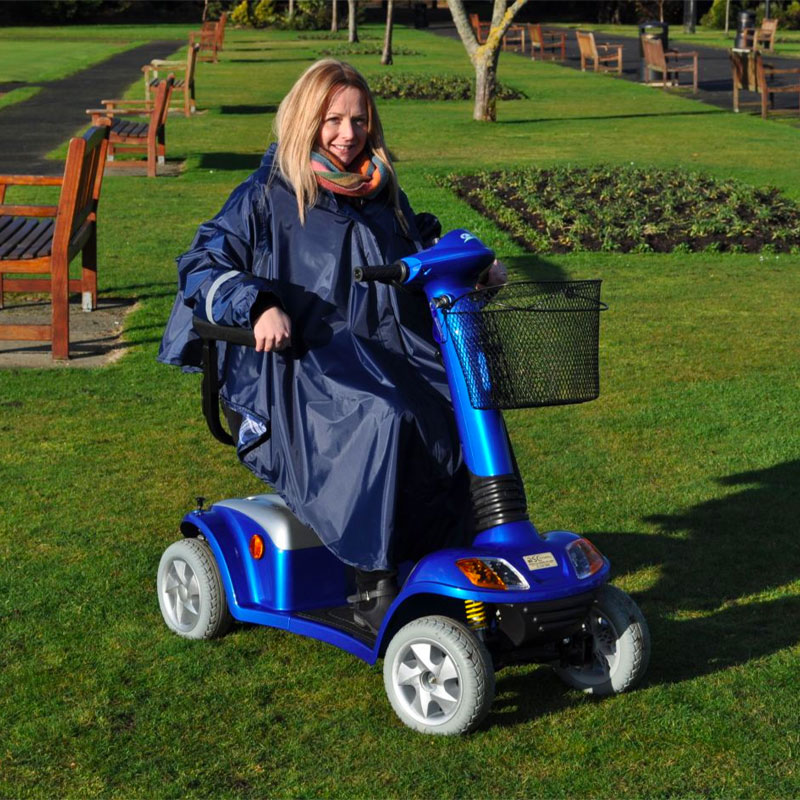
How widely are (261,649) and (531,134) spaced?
711 inches

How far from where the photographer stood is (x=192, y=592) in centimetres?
445

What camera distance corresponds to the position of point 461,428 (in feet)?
12.4

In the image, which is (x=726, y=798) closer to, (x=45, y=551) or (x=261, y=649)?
(x=261, y=649)

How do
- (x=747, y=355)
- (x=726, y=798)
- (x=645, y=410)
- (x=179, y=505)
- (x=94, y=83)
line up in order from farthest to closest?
(x=94, y=83)
(x=747, y=355)
(x=645, y=410)
(x=179, y=505)
(x=726, y=798)

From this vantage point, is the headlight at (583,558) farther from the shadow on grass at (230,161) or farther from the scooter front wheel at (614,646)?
the shadow on grass at (230,161)

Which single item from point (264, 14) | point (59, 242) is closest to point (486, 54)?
point (59, 242)

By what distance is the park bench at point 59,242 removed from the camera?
782 centimetres

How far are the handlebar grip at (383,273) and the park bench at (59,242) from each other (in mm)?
4350

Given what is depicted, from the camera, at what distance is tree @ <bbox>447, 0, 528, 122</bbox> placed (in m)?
22.9

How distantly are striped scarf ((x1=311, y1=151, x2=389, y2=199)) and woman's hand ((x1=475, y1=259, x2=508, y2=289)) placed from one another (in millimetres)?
429

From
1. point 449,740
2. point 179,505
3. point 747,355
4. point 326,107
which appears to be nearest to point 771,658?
point 449,740

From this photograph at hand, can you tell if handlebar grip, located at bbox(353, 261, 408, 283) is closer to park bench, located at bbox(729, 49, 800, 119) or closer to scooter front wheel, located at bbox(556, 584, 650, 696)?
scooter front wheel, located at bbox(556, 584, 650, 696)

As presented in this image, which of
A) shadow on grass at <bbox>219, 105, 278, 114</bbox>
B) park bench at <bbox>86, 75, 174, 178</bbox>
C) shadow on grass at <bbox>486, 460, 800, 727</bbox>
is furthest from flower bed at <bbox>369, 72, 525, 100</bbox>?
shadow on grass at <bbox>486, 460, 800, 727</bbox>

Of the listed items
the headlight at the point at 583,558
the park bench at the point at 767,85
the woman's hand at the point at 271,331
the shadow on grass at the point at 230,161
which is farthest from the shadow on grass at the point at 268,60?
the headlight at the point at 583,558
